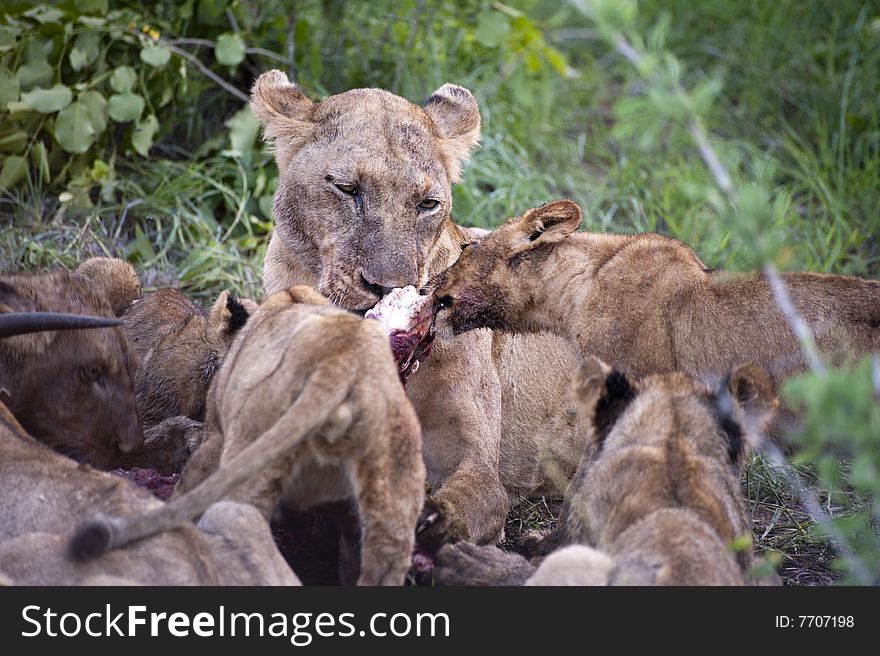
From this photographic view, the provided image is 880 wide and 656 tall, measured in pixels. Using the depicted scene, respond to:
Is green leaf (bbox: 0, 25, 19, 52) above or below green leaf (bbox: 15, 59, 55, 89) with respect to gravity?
above

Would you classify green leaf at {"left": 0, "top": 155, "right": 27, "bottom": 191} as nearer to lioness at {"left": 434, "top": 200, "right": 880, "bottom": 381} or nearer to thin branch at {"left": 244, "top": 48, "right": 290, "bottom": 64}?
thin branch at {"left": 244, "top": 48, "right": 290, "bottom": 64}

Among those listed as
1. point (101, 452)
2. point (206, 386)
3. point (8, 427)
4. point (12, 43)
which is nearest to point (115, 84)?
point (12, 43)

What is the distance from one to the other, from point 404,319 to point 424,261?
42 centimetres

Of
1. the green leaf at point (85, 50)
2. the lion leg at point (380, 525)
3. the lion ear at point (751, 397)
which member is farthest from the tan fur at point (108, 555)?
the green leaf at point (85, 50)

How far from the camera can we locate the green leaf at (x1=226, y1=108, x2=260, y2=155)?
8.02 meters

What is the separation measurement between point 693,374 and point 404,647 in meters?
2.18

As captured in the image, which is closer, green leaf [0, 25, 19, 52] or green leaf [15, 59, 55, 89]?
green leaf [0, 25, 19, 52]

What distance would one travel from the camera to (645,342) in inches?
215

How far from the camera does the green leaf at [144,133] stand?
26.1ft

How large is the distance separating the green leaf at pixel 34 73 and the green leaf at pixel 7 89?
0.12 metres

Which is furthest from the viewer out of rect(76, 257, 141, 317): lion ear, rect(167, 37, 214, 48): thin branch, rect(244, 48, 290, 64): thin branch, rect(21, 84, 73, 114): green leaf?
rect(244, 48, 290, 64): thin branch

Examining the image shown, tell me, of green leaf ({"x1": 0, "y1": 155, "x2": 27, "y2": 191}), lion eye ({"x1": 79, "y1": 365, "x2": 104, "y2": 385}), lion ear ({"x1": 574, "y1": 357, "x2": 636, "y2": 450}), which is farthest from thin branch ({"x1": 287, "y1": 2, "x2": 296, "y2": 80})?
lion ear ({"x1": 574, "y1": 357, "x2": 636, "y2": 450})

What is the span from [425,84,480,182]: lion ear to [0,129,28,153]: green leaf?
281 centimetres

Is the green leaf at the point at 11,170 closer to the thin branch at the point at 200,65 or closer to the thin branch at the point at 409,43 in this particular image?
the thin branch at the point at 200,65
